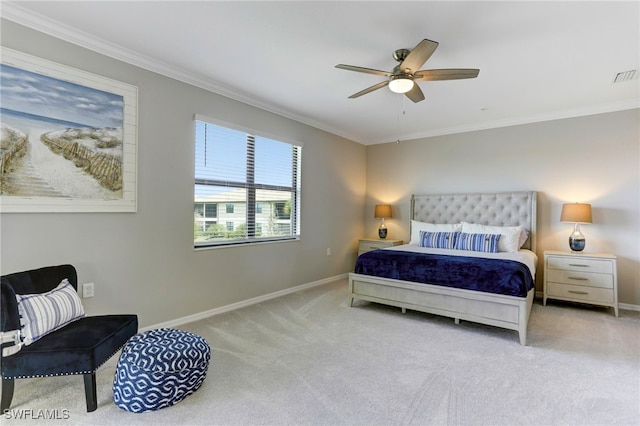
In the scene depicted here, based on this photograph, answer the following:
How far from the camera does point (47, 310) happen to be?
200 centimetres

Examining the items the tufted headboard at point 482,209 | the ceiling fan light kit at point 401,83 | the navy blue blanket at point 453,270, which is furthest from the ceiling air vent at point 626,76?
the ceiling fan light kit at point 401,83

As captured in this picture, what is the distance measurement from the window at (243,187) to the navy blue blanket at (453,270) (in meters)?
1.39

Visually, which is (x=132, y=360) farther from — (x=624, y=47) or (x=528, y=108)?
(x=528, y=108)

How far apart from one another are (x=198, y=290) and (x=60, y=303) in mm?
1388

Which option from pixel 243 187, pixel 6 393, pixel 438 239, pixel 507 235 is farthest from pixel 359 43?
pixel 6 393

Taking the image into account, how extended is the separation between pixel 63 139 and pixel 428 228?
4.57 meters

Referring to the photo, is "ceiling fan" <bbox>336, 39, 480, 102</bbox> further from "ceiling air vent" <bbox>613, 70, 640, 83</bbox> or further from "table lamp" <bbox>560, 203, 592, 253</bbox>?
"table lamp" <bbox>560, 203, 592, 253</bbox>

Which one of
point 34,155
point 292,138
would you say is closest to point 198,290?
point 34,155

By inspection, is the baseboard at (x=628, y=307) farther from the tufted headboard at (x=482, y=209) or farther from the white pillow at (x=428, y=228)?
the white pillow at (x=428, y=228)

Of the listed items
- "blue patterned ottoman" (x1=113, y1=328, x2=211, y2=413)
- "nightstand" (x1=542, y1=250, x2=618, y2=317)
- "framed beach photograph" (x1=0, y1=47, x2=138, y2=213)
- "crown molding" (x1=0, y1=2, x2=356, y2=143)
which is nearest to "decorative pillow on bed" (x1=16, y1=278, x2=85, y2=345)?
"blue patterned ottoman" (x1=113, y1=328, x2=211, y2=413)

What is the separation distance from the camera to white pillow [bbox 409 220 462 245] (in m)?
4.72

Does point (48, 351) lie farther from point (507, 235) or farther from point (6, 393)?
point (507, 235)

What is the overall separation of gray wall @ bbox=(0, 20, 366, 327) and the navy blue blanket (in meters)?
1.41

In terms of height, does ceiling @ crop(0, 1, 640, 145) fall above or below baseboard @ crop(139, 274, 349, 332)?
above
